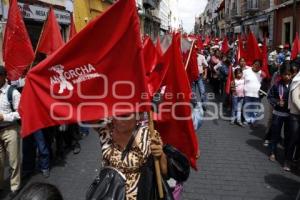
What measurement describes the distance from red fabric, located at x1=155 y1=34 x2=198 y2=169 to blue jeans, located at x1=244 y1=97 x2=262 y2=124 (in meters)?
6.74

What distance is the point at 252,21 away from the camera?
3425 cm

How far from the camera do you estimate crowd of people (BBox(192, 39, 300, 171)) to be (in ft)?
20.4

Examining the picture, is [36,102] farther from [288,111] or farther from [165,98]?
[288,111]

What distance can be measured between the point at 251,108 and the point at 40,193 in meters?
7.51

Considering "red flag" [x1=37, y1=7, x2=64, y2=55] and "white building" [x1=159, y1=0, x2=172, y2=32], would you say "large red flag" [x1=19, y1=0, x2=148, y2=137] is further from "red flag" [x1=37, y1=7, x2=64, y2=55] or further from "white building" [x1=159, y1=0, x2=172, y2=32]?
"white building" [x1=159, y1=0, x2=172, y2=32]

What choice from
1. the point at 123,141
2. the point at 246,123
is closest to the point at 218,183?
the point at 123,141

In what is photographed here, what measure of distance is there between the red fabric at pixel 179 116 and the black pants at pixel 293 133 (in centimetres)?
336

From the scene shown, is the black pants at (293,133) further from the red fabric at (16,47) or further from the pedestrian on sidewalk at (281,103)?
the red fabric at (16,47)

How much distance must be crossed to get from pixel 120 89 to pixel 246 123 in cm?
754

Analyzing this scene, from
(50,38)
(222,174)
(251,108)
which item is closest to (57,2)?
(251,108)

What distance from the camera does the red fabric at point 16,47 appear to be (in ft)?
18.5

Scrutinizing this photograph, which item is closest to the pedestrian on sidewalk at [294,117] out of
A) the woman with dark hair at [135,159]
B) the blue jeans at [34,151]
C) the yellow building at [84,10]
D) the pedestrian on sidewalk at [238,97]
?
the woman with dark hair at [135,159]

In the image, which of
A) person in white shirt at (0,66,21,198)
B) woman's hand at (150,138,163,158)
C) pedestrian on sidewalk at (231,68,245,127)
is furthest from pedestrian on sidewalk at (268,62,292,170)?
woman's hand at (150,138,163,158)

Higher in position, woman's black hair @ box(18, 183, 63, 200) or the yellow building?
the yellow building
